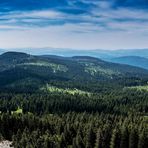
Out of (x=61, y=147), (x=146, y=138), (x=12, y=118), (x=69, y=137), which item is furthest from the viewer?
(x=12, y=118)

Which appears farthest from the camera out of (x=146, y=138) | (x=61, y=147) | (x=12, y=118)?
(x=12, y=118)

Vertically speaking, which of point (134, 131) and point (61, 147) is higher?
point (134, 131)

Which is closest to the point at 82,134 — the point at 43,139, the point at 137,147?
the point at 43,139

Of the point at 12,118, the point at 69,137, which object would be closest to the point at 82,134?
the point at 69,137

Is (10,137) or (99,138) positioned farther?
(10,137)

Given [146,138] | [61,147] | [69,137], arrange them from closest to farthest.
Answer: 1. [146,138]
2. [61,147]
3. [69,137]

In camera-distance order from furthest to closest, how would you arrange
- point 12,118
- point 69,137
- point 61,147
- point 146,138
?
point 12,118, point 69,137, point 61,147, point 146,138

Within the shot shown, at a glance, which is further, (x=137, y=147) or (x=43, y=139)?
(x=43, y=139)

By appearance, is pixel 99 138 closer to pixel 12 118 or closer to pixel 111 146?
pixel 111 146

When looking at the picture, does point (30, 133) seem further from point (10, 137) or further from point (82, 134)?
point (82, 134)
